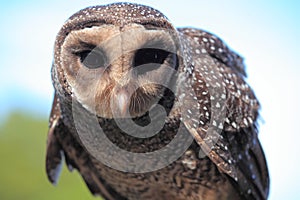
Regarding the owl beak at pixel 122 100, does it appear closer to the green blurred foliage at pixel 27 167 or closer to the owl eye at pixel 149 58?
the owl eye at pixel 149 58

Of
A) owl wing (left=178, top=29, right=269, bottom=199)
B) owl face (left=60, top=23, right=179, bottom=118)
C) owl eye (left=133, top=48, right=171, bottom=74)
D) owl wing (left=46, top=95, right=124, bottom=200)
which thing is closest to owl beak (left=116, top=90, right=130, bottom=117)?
owl face (left=60, top=23, right=179, bottom=118)

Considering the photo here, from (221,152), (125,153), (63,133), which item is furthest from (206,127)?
(63,133)

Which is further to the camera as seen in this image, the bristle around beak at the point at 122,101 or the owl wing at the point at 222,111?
the owl wing at the point at 222,111

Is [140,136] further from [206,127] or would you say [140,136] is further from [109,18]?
[109,18]

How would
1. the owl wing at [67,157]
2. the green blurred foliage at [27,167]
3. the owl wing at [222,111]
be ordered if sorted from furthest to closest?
the green blurred foliage at [27,167]
the owl wing at [67,157]
the owl wing at [222,111]

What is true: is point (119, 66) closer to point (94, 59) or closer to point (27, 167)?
point (94, 59)

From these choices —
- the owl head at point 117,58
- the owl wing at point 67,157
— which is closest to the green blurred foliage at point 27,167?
the owl wing at point 67,157

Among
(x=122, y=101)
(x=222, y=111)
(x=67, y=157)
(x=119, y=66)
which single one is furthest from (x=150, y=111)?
(x=67, y=157)

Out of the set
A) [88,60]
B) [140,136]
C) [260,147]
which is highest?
[88,60]
